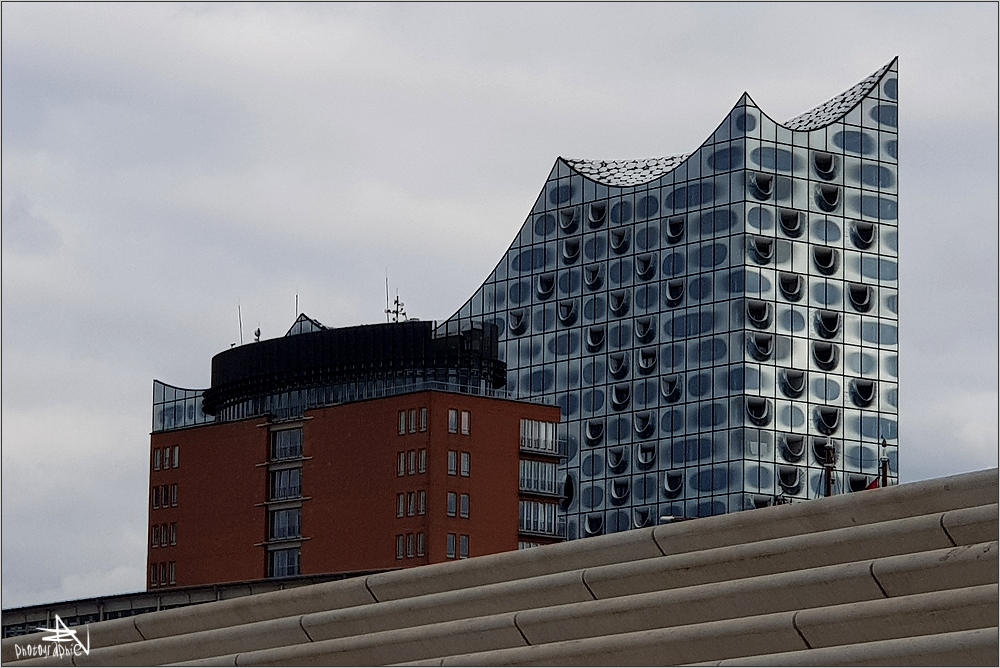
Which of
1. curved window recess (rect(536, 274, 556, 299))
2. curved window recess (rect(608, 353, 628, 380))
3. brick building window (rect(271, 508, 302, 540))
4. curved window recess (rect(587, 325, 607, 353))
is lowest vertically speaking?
brick building window (rect(271, 508, 302, 540))

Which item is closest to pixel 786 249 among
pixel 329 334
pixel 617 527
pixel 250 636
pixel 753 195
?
pixel 753 195

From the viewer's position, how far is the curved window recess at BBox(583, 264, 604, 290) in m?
119

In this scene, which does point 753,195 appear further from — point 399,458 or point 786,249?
point 399,458

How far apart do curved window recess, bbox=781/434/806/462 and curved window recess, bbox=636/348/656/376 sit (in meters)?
8.85

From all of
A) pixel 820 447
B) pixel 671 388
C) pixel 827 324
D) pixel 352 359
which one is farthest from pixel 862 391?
pixel 352 359

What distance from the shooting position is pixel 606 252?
118m

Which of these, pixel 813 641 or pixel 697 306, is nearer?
pixel 813 641

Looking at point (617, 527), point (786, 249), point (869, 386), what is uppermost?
point (786, 249)

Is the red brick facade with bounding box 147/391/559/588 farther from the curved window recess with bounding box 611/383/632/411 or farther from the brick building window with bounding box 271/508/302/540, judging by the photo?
the curved window recess with bounding box 611/383/632/411

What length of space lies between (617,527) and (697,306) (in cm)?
1385

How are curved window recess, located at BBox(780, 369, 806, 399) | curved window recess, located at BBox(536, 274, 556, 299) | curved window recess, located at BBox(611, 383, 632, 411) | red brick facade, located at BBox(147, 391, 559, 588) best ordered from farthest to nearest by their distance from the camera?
curved window recess, located at BBox(536, 274, 556, 299), curved window recess, located at BBox(611, 383, 632, 411), curved window recess, located at BBox(780, 369, 806, 399), red brick facade, located at BBox(147, 391, 559, 588)

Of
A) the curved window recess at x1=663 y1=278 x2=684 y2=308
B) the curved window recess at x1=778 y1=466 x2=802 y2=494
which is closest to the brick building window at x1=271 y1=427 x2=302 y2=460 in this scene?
the curved window recess at x1=663 y1=278 x2=684 y2=308

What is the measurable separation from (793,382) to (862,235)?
10.4 m

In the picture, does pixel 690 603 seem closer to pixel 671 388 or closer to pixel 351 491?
pixel 351 491
